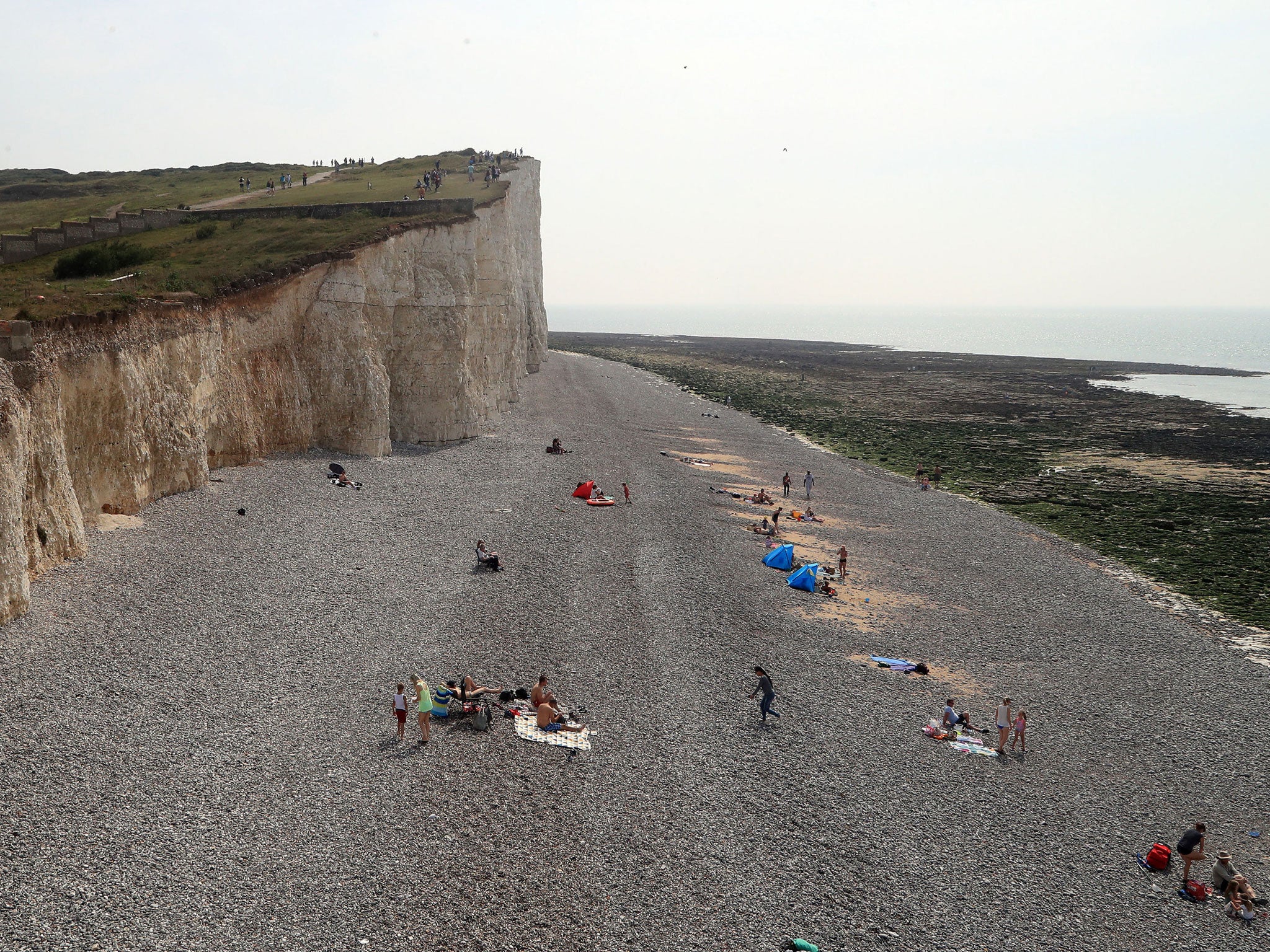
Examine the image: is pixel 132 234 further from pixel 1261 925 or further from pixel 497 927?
pixel 1261 925

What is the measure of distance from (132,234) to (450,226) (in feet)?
50.1

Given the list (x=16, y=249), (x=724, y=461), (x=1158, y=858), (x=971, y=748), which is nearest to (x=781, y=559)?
(x=971, y=748)

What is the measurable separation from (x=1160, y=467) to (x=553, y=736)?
176ft

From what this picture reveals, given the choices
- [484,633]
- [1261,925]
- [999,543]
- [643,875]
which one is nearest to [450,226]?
[484,633]

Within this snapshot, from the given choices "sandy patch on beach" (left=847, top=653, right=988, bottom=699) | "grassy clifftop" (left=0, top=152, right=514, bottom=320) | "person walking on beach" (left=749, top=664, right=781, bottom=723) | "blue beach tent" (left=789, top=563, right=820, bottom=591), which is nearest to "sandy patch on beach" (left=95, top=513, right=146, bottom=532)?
"grassy clifftop" (left=0, top=152, right=514, bottom=320)

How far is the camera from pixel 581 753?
653 inches

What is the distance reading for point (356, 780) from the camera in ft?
49.3

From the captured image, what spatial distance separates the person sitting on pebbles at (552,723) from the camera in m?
17.3

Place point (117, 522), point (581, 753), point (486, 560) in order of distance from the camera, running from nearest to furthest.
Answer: point (581, 753) < point (117, 522) < point (486, 560)

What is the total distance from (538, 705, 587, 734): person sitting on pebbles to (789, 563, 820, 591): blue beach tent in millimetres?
12802

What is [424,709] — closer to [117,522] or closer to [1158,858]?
[1158,858]

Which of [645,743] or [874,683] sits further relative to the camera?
[874,683]

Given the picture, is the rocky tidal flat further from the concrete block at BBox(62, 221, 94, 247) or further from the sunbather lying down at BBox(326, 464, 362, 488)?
the concrete block at BBox(62, 221, 94, 247)

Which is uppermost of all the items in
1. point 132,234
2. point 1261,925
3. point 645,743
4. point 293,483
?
point 132,234
